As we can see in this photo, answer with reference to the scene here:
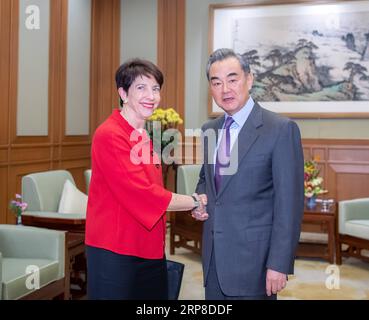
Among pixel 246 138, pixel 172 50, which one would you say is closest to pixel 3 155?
pixel 172 50

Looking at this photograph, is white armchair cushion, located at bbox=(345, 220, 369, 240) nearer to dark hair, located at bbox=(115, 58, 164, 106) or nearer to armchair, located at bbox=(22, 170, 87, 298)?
armchair, located at bbox=(22, 170, 87, 298)

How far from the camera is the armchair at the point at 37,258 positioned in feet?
9.27

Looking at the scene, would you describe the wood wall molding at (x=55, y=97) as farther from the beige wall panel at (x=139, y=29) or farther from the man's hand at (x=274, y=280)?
the man's hand at (x=274, y=280)

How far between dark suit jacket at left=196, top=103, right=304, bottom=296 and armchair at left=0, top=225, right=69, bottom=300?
5.22ft

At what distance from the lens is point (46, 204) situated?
394 cm

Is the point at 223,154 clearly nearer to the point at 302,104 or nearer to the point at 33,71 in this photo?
the point at 33,71

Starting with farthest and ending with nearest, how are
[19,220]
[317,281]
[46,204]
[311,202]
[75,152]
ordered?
[75,152], [311,202], [317,281], [46,204], [19,220]

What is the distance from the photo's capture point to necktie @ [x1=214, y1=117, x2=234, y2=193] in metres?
1.73

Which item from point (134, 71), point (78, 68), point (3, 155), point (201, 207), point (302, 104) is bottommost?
point (201, 207)

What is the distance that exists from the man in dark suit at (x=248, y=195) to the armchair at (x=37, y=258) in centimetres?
150

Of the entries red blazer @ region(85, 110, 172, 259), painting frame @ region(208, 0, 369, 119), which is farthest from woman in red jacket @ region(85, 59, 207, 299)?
painting frame @ region(208, 0, 369, 119)

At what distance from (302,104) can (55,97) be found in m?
3.25

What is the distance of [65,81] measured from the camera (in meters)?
5.73
